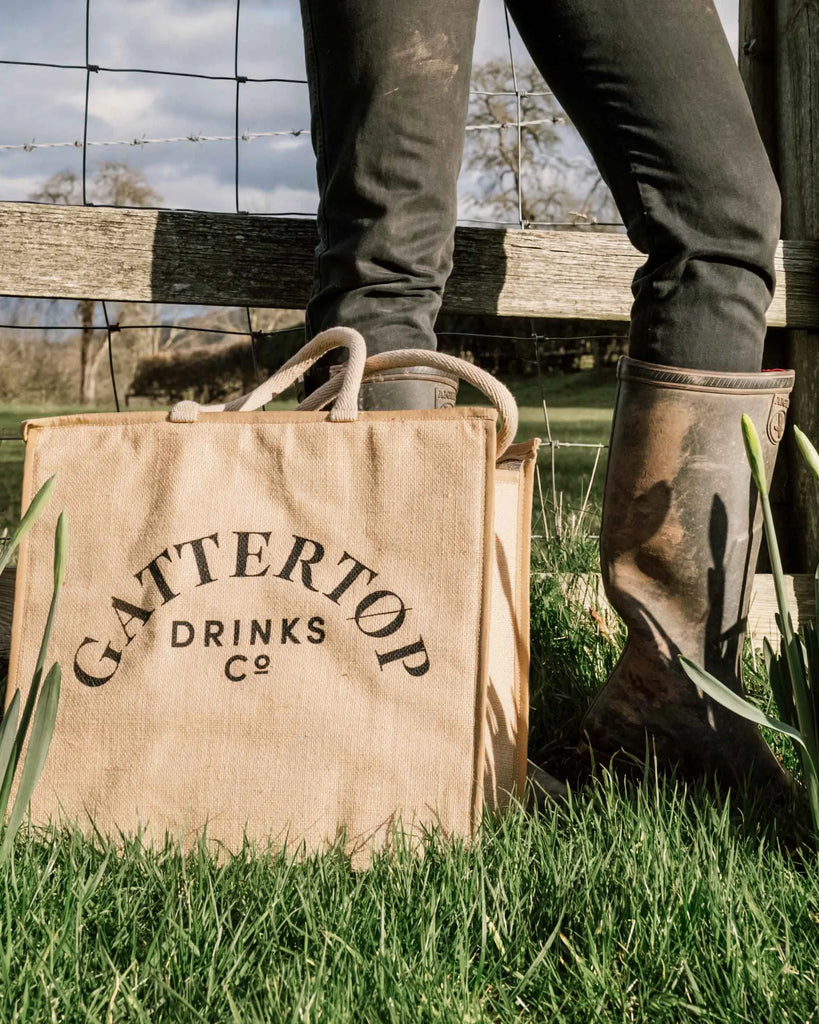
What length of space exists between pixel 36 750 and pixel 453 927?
1.49 feet

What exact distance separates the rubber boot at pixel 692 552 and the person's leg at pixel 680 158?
0.05 m

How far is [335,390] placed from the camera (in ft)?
4.13

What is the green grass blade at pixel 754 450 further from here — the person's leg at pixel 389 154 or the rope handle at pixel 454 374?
the person's leg at pixel 389 154

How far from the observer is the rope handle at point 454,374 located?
1193mm

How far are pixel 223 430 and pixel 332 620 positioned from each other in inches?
11.3

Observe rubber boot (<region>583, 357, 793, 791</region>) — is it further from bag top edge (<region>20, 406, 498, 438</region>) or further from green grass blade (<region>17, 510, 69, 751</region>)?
green grass blade (<region>17, 510, 69, 751</region>)

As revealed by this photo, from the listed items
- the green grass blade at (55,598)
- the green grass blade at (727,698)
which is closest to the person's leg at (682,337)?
the green grass blade at (727,698)

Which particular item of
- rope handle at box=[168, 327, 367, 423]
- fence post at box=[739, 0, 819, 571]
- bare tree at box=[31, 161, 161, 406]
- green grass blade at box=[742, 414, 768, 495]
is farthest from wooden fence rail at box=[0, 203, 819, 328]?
bare tree at box=[31, 161, 161, 406]

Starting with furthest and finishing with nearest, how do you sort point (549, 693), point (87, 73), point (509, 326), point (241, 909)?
1. point (509, 326)
2. point (87, 73)
3. point (549, 693)
4. point (241, 909)

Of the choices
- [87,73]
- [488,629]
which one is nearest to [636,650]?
[488,629]

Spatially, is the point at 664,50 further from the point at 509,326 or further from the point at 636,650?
the point at 509,326

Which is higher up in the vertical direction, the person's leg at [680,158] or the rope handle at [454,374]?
the person's leg at [680,158]

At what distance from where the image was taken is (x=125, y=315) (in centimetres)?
2155

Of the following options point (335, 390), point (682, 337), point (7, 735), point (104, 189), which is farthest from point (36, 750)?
point (104, 189)
